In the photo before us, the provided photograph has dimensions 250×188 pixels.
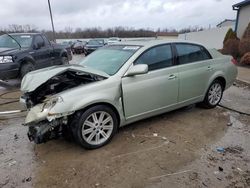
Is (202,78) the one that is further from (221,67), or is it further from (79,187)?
(79,187)

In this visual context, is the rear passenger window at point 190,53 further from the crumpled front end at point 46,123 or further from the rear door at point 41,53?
the rear door at point 41,53

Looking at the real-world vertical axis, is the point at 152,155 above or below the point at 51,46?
below

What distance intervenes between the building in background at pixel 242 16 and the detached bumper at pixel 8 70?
13902 millimetres

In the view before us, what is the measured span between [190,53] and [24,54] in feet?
19.5

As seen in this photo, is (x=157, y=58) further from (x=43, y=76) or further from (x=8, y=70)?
(x=8, y=70)

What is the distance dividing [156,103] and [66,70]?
1.69 metres

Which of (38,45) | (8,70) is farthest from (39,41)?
(8,70)

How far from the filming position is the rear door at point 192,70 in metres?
4.75

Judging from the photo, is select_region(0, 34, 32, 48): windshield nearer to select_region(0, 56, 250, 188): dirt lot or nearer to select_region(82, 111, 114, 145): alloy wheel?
select_region(0, 56, 250, 188): dirt lot

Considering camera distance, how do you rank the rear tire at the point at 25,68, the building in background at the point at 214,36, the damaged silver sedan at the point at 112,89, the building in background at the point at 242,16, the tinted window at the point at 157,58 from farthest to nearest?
the building in background at the point at 214,36, the building in background at the point at 242,16, the rear tire at the point at 25,68, the tinted window at the point at 157,58, the damaged silver sedan at the point at 112,89

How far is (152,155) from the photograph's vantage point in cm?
361

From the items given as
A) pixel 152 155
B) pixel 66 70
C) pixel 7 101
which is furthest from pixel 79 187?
pixel 7 101

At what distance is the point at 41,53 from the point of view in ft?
30.0

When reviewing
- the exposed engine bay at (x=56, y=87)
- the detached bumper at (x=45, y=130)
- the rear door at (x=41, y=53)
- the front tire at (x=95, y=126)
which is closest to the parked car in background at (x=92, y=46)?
the rear door at (x=41, y=53)
